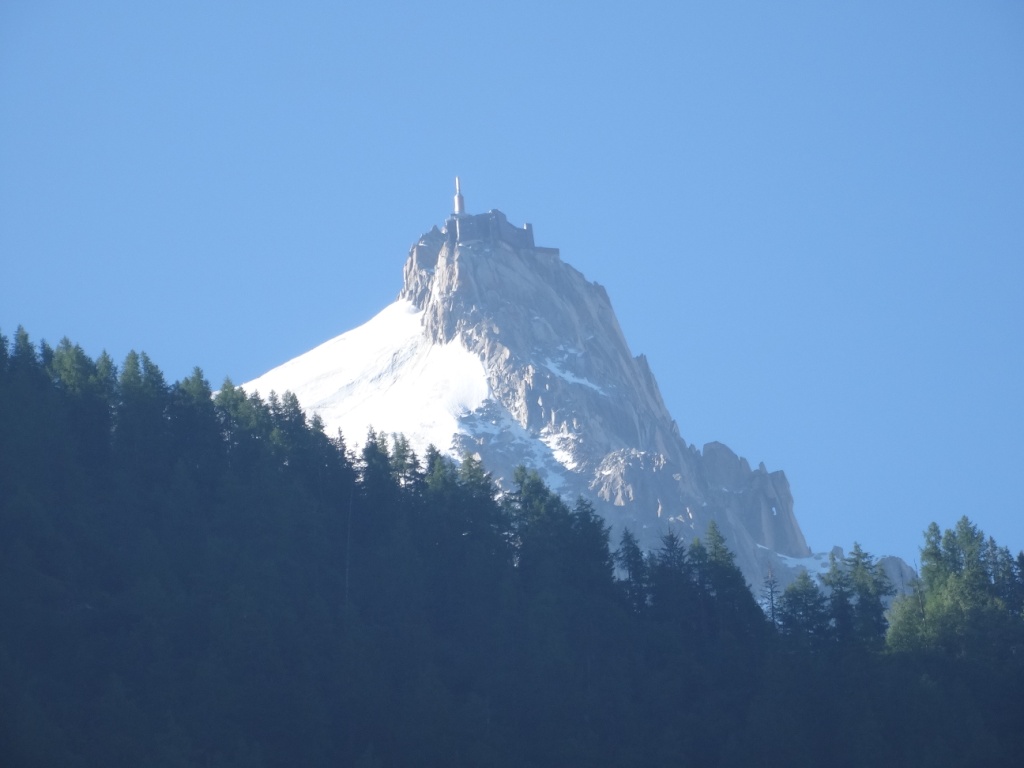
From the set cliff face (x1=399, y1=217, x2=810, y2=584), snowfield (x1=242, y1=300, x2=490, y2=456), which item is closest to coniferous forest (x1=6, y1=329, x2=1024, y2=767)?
cliff face (x1=399, y1=217, x2=810, y2=584)

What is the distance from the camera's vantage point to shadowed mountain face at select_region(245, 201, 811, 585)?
16575 cm

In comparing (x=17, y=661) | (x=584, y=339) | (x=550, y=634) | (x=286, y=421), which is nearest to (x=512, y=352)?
(x=584, y=339)

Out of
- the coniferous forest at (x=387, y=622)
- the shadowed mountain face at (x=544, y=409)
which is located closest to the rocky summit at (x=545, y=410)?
the shadowed mountain face at (x=544, y=409)

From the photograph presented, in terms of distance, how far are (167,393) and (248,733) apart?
83.5ft

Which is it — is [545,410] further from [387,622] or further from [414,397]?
[387,622]

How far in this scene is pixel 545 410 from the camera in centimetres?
17938

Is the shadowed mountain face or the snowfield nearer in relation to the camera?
the shadowed mountain face

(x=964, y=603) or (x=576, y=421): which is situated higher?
(x=576, y=421)

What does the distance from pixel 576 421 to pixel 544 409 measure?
4.02 m

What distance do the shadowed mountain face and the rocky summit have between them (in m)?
0.17

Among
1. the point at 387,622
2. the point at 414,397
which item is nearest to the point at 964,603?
the point at 387,622

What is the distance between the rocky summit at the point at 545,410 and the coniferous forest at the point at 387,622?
79325mm

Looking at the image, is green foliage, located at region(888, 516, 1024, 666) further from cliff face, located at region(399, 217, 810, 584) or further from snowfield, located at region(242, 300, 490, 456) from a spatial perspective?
snowfield, located at region(242, 300, 490, 456)

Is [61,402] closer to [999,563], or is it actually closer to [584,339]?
[999,563]
